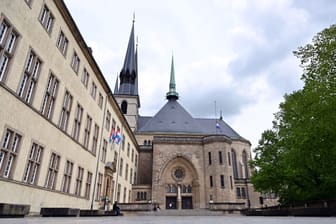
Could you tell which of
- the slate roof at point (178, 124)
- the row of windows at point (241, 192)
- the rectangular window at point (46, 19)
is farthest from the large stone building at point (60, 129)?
the slate roof at point (178, 124)

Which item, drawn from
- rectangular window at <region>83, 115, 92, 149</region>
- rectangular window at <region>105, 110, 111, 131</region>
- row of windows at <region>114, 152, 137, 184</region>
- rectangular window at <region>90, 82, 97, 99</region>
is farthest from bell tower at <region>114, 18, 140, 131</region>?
rectangular window at <region>83, 115, 92, 149</region>

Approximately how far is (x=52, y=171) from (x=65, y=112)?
Result: 3.79 m

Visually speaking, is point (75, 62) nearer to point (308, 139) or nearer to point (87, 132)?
point (87, 132)

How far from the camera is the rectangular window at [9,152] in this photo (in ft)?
30.8

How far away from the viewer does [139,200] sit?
38312mm

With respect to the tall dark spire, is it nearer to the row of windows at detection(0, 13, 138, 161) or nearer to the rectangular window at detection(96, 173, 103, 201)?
the rectangular window at detection(96, 173, 103, 201)

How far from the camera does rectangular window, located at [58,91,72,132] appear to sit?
1503 centimetres

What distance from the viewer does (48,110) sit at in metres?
13.2

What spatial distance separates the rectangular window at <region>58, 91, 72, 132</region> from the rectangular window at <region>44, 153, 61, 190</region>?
1.94 meters

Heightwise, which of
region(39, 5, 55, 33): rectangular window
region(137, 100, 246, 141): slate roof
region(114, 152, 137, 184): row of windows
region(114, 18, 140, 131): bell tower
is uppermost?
region(114, 18, 140, 131): bell tower

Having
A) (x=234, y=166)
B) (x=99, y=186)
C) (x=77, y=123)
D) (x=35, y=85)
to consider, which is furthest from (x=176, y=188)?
(x=35, y=85)

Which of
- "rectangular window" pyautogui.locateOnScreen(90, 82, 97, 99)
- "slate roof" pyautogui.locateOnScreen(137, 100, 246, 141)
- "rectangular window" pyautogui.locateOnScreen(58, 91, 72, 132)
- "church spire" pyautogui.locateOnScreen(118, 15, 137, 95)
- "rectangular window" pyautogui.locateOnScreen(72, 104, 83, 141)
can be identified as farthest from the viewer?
"church spire" pyautogui.locateOnScreen(118, 15, 137, 95)

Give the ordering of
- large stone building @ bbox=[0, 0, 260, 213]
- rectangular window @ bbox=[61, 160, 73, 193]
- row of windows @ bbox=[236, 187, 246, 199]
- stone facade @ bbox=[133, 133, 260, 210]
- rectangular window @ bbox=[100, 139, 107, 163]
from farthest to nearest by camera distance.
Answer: row of windows @ bbox=[236, 187, 246, 199], stone facade @ bbox=[133, 133, 260, 210], rectangular window @ bbox=[100, 139, 107, 163], rectangular window @ bbox=[61, 160, 73, 193], large stone building @ bbox=[0, 0, 260, 213]

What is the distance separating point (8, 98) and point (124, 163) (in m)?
24.2
